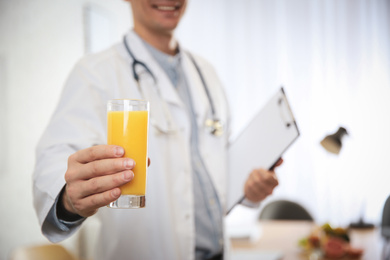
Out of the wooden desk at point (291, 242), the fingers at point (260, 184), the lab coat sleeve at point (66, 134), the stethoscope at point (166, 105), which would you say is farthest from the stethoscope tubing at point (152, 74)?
the wooden desk at point (291, 242)

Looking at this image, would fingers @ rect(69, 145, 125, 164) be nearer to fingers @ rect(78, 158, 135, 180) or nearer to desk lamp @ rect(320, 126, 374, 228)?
fingers @ rect(78, 158, 135, 180)

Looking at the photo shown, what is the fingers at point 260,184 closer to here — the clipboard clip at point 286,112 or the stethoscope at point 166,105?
the clipboard clip at point 286,112

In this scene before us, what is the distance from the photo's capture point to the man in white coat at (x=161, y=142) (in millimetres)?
1294

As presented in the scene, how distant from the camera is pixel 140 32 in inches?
67.9

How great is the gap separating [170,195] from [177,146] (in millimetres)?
186

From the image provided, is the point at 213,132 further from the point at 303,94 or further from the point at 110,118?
the point at 303,94

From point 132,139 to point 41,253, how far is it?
5.33 ft

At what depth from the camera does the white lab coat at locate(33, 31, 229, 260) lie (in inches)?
53.4

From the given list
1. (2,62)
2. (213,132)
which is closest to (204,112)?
(213,132)

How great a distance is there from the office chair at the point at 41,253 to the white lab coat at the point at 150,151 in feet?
2.29

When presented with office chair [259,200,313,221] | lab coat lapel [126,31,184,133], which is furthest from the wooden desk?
lab coat lapel [126,31,184,133]

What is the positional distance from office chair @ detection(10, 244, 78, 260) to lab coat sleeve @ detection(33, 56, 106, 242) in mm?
1050

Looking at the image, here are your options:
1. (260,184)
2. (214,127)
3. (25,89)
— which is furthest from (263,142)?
(25,89)

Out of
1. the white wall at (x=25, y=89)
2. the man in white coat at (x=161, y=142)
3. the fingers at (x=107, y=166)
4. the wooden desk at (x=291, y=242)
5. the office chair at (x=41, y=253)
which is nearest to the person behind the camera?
the fingers at (x=107, y=166)
